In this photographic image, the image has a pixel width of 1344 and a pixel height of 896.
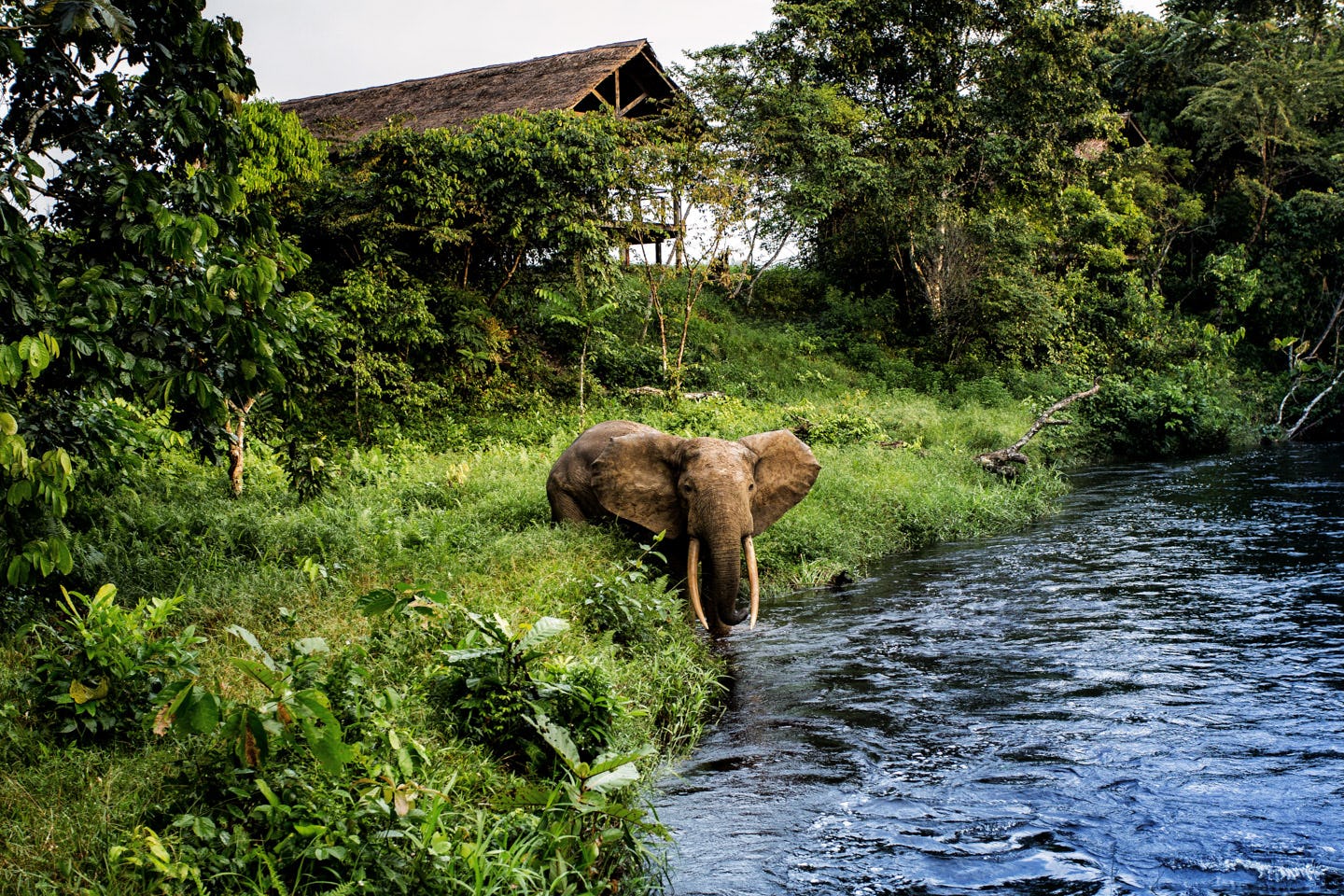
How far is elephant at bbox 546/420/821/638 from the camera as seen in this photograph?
295 inches

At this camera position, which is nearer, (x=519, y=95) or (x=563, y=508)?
(x=563, y=508)

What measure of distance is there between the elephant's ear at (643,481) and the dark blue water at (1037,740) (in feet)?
4.16

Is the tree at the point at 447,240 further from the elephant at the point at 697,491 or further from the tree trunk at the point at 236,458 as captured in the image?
the elephant at the point at 697,491

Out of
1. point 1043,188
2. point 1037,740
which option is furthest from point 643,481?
point 1043,188

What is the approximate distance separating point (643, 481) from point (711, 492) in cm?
78

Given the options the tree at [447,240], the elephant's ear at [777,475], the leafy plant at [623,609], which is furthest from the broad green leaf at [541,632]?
the tree at [447,240]

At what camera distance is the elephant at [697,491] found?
7488mm

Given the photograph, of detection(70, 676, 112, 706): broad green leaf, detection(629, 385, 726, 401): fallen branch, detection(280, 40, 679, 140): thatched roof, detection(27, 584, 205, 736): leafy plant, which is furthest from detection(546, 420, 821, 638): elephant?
detection(280, 40, 679, 140): thatched roof

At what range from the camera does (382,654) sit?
4957 millimetres

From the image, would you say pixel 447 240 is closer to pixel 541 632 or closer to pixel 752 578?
pixel 752 578

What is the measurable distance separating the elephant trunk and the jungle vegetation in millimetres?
443

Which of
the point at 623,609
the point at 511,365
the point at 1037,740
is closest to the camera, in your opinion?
the point at 1037,740

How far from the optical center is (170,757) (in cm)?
370

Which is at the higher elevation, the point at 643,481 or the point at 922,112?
the point at 922,112
